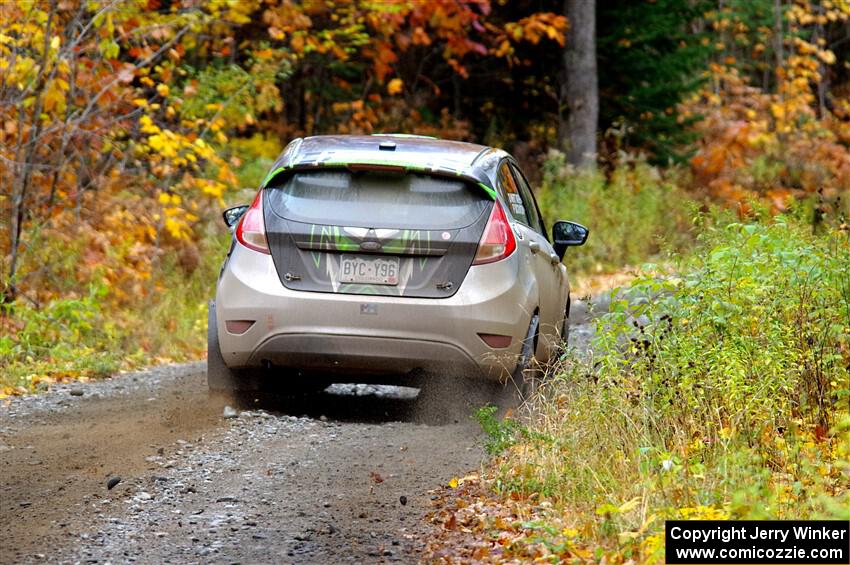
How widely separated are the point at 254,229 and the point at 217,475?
195 centimetres

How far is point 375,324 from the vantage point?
8.21 m

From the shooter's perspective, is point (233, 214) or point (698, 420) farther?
point (233, 214)

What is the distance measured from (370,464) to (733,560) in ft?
9.32

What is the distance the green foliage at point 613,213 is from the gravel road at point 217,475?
30.9ft

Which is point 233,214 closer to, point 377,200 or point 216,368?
point 216,368

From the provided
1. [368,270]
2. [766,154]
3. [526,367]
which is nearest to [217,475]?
[368,270]

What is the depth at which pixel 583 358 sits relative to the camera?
25.1 ft

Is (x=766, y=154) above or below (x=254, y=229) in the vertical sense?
below

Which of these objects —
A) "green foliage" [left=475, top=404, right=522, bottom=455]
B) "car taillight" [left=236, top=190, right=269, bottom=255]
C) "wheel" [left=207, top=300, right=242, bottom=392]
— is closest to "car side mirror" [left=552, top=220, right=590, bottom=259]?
"car taillight" [left=236, top=190, right=269, bottom=255]

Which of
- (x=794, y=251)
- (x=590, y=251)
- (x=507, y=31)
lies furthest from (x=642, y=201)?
(x=794, y=251)

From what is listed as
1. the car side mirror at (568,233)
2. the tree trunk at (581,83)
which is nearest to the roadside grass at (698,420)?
the car side mirror at (568,233)

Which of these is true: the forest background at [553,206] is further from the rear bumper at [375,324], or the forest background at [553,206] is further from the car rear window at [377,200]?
the car rear window at [377,200]

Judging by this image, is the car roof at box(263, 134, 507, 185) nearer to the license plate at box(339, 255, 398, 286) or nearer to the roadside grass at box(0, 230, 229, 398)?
the license plate at box(339, 255, 398, 286)

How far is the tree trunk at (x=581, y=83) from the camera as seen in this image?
71.9ft
